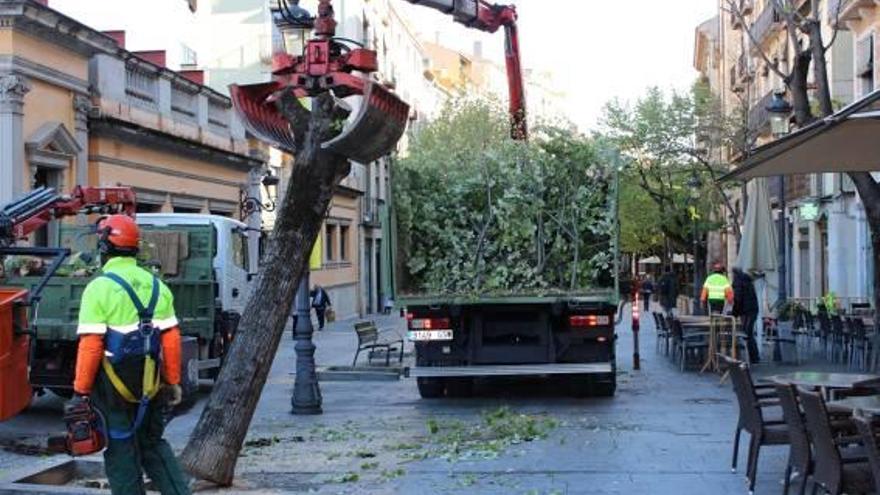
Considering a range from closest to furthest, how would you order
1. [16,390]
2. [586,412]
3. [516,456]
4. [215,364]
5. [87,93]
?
[16,390] → [516,456] → [586,412] → [215,364] → [87,93]

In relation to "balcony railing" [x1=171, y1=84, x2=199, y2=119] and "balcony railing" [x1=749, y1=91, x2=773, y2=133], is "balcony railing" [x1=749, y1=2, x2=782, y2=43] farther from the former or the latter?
"balcony railing" [x1=171, y1=84, x2=199, y2=119]

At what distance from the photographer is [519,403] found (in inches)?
545

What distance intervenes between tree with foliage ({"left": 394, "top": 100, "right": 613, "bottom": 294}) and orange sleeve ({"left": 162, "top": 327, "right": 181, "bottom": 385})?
284 inches

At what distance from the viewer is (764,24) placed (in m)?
37.8

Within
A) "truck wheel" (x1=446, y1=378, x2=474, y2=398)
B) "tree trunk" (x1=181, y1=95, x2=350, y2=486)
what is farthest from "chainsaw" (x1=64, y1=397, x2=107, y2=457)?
"truck wheel" (x1=446, y1=378, x2=474, y2=398)

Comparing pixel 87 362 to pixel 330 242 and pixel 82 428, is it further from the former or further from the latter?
pixel 330 242

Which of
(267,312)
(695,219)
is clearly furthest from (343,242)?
(267,312)

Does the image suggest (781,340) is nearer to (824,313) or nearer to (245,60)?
(824,313)

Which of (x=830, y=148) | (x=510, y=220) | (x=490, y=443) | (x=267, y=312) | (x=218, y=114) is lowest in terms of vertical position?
(x=490, y=443)

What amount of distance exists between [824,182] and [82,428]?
88.0 ft

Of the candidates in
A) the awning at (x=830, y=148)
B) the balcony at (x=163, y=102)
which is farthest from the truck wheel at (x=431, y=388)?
the balcony at (x=163, y=102)

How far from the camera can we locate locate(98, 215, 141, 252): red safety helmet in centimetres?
643

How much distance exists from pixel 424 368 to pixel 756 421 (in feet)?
19.9

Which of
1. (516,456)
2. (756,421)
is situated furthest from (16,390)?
(756,421)
